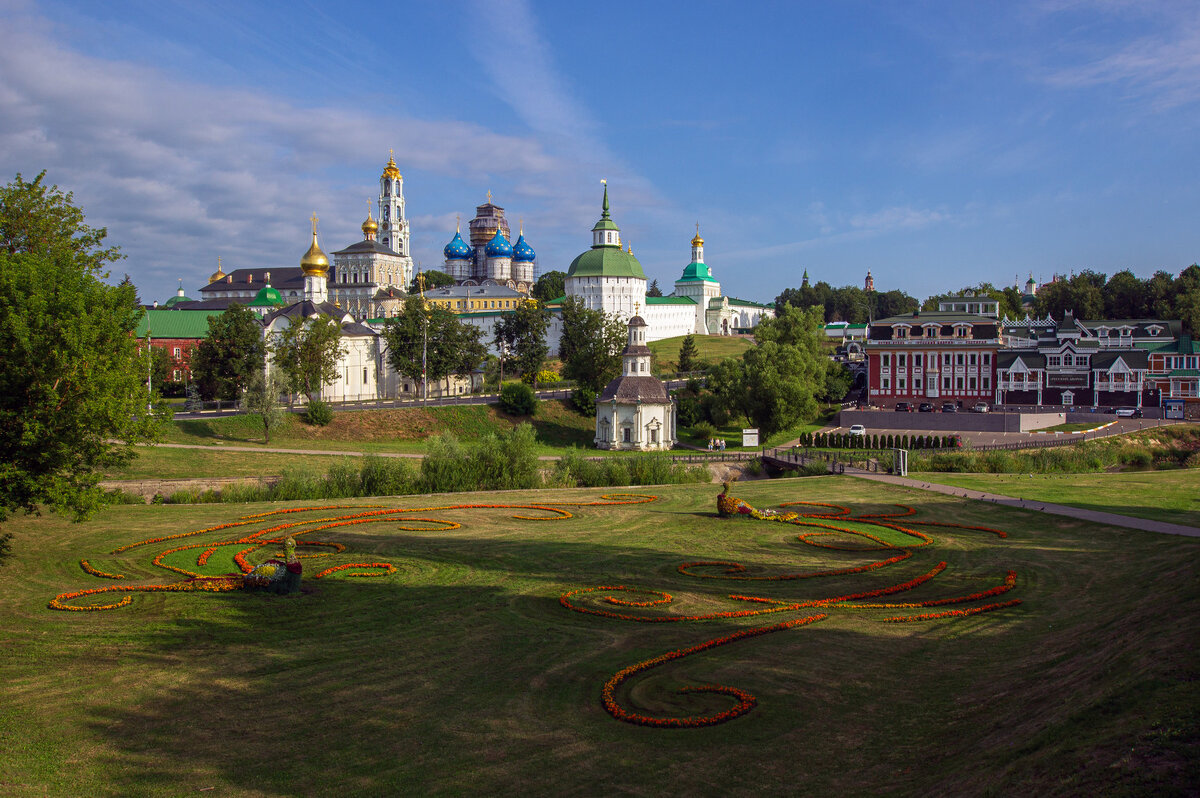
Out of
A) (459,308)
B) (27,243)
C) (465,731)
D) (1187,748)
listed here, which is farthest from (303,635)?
(459,308)

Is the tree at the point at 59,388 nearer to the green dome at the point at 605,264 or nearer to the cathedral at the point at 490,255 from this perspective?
the green dome at the point at 605,264

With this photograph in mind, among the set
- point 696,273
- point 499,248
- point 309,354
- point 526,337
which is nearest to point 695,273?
point 696,273

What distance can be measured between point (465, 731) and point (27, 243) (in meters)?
27.5

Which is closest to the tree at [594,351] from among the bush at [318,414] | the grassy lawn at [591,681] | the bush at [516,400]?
the bush at [516,400]

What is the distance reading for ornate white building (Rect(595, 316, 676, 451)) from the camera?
62.8 meters

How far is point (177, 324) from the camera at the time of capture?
94125 mm

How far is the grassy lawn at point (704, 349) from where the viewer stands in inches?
4296

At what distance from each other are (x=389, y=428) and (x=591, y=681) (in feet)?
173

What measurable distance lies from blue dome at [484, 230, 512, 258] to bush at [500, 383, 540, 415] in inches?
3097

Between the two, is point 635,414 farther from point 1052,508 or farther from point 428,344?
point 1052,508

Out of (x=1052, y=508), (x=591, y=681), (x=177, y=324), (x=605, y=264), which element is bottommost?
(x=591, y=681)

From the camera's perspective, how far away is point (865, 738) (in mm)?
11422

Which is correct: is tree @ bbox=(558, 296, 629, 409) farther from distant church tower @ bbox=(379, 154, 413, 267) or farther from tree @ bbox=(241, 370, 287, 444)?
distant church tower @ bbox=(379, 154, 413, 267)

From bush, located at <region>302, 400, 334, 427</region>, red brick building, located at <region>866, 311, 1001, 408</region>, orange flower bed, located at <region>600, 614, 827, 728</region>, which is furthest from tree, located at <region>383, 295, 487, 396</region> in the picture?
orange flower bed, located at <region>600, 614, 827, 728</region>
